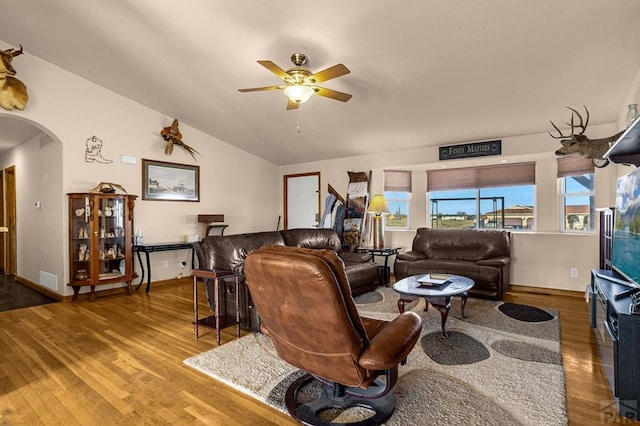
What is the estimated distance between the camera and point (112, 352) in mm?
2826

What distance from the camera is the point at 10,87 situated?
391cm

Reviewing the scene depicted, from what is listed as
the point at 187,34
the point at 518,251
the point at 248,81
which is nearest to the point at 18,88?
the point at 187,34

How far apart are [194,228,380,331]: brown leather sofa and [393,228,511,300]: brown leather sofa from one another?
660 mm

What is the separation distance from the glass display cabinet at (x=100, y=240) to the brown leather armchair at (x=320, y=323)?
3.84 m

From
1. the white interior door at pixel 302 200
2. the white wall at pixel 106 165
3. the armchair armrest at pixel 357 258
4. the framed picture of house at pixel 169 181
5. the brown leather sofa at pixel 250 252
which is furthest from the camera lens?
the white interior door at pixel 302 200

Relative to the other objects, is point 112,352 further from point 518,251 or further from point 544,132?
point 544,132

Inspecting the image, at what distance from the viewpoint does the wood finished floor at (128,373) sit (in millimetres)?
1949

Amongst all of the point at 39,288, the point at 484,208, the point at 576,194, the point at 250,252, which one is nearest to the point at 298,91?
the point at 250,252

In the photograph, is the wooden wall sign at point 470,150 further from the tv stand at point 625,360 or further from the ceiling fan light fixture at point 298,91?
the tv stand at point 625,360

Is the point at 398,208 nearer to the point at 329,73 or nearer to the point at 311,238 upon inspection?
the point at 311,238

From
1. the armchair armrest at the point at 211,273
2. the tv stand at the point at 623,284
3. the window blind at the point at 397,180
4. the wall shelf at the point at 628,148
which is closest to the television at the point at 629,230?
the tv stand at the point at 623,284

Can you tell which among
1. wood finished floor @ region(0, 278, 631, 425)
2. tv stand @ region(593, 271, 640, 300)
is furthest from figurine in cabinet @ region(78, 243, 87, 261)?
tv stand @ region(593, 271, 640, 300)

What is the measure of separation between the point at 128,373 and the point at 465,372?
2.46 metres

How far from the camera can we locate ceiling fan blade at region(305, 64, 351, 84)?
9.24 feet
